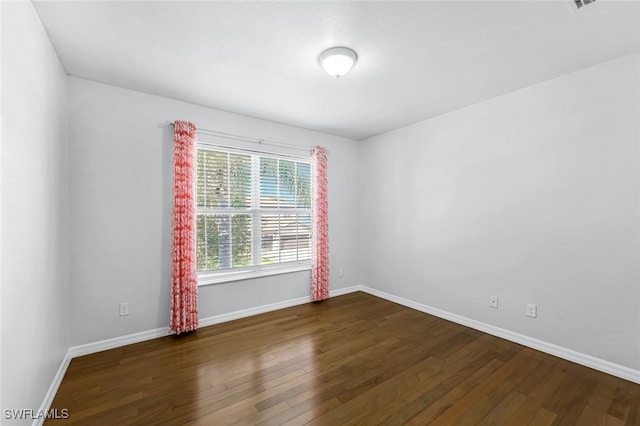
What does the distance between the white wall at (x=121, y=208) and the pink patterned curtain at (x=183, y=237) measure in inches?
5.2

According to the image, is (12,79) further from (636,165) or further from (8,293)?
(636,165)

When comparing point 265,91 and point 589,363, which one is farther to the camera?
point 265,91

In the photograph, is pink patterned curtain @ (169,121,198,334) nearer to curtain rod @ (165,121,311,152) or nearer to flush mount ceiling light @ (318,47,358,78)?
curtain rod @ (165,121,311,152)

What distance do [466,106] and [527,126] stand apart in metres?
0.72

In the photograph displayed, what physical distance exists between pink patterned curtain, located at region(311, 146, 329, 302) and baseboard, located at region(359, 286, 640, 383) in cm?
122

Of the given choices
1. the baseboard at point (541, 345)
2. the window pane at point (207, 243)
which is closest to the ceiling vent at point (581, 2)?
the baseboard at point (541, 345)

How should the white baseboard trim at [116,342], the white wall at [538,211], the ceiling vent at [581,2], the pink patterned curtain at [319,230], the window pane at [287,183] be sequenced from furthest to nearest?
the pink patterned curtain at [319,230] < the window pane at [287,183] < the white baseboard trim at [116,342] < the white wall at [538,211] < the ceiling vent at [581,2]

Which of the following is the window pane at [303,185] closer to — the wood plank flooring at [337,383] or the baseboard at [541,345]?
the wood plank flooring at [337,383]

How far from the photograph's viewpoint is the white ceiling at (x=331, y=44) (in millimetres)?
1721

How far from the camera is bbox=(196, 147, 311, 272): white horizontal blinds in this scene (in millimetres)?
3283

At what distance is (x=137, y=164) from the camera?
2.81 metres

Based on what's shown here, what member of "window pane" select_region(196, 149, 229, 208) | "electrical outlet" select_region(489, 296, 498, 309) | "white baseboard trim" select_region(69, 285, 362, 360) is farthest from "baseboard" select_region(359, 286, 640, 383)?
"window pane" select_region(196, 149, 229, 208)

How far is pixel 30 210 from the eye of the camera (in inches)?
64.1

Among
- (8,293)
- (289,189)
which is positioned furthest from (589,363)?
(8,293)
